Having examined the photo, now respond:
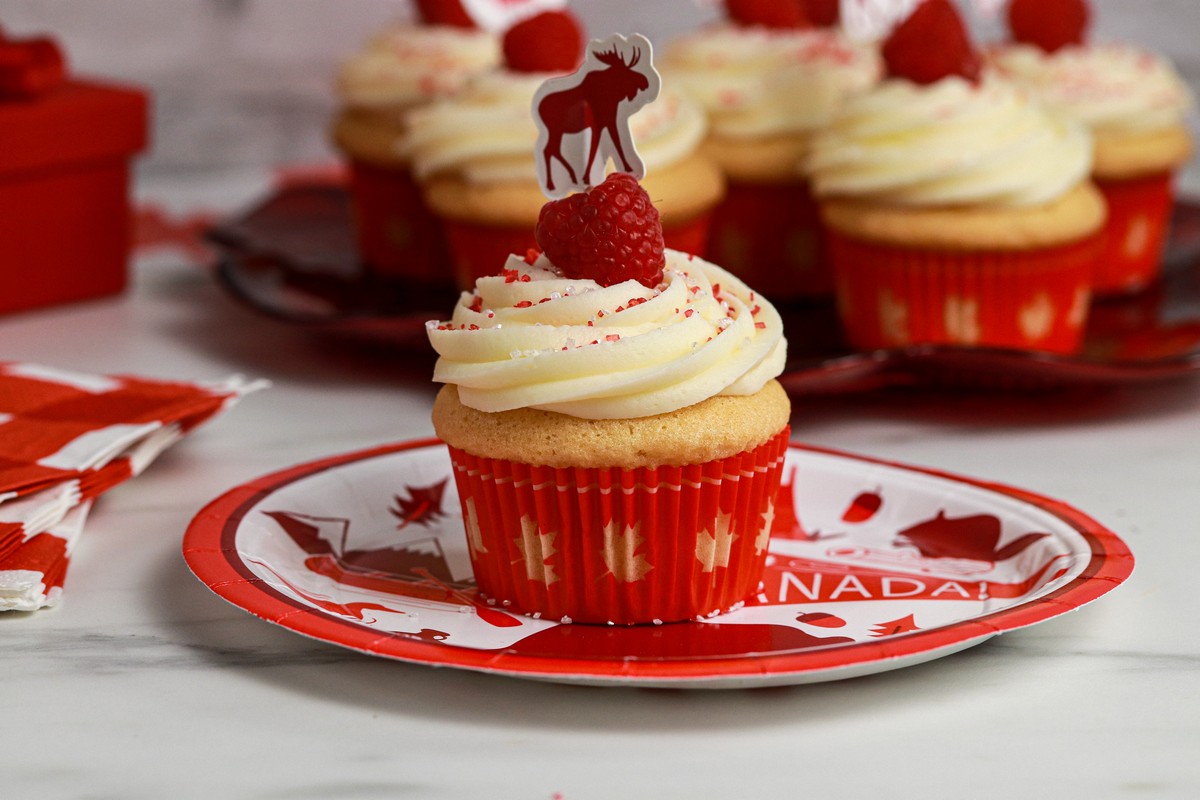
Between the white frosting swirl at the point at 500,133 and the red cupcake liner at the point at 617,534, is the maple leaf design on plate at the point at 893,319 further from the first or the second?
the red cupcake liner at the point at 617,534

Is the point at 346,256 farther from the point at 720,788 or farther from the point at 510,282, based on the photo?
the point at 720,788

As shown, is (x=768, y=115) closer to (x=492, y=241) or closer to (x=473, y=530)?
(x=492, y=241)

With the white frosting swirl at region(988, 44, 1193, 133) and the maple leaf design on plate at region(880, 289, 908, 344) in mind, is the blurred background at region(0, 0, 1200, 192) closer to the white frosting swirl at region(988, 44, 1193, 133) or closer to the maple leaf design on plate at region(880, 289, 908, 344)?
the white frosting swirl at region(988, 44, 1193, 133)

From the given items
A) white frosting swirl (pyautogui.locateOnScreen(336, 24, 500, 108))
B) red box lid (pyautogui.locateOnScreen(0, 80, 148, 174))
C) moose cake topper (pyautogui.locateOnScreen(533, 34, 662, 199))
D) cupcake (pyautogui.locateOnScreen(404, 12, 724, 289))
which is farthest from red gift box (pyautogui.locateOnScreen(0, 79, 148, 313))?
moose cake topper (pyautogui.locateOnScreen(533, 34, 662, 199))

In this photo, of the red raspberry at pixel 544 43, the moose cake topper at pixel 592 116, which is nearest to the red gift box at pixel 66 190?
the red raspberry at pixel 544 43

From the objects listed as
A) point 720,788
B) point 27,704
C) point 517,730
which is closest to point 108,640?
point 27,704
